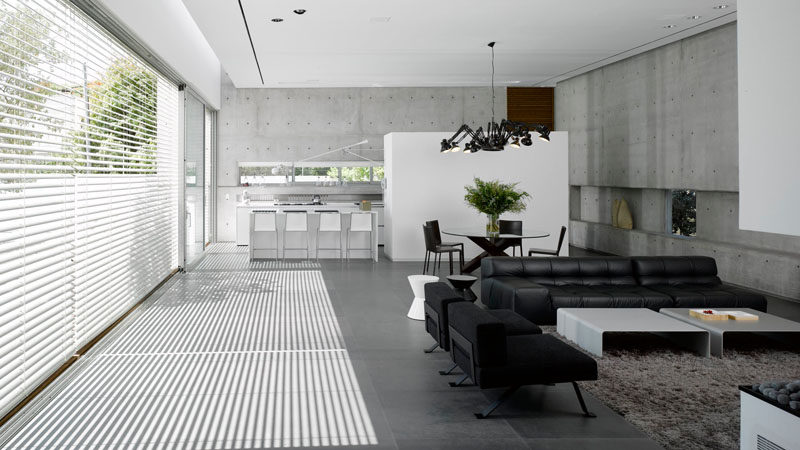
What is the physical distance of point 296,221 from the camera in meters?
12.5

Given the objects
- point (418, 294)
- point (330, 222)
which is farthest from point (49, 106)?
point (330, 222)

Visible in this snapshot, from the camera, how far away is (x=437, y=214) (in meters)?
12.5

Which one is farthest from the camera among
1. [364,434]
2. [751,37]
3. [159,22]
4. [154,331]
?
[159,22]

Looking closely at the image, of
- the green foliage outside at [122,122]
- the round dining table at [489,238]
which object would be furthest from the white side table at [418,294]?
the green foliage outside at [122,122]

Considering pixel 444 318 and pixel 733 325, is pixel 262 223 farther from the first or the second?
pixel 733 325

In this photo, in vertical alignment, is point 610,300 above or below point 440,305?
below

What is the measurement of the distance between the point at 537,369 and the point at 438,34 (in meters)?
6.76

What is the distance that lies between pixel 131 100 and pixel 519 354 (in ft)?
17.9

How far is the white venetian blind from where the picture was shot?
4223 millimetres

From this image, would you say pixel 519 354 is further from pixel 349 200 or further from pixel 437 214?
pixel 349 200

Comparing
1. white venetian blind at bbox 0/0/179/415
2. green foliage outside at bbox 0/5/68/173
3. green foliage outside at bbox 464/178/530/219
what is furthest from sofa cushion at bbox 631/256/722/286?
green foliage outside at bbox 0/5/68/173

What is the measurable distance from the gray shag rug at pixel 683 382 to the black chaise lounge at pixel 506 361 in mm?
464

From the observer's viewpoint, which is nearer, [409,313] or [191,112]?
[409,313]

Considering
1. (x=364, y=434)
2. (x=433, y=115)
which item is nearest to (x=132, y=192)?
(x=364, y=434)
